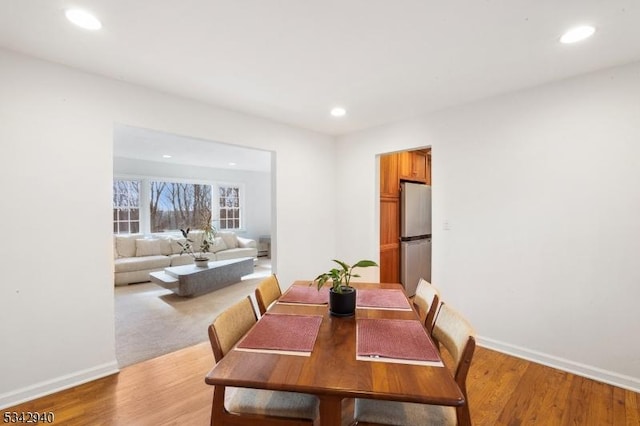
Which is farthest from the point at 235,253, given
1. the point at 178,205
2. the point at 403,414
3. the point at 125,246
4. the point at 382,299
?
the point at 403,414

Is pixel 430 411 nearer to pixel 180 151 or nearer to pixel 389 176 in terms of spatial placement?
pixel 389 176

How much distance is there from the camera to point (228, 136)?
116 inches

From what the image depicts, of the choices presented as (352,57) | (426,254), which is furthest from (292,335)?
(426,254)

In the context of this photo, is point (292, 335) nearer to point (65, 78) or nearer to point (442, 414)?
point (442, 414)

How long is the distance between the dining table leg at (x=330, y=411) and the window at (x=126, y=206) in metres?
6.63

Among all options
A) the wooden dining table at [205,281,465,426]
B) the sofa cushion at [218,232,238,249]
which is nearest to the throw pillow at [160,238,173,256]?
the sofa cushion at [218,232,238,249]

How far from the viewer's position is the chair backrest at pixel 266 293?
6.04 feet

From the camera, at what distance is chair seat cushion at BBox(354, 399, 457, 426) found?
3.86 ft

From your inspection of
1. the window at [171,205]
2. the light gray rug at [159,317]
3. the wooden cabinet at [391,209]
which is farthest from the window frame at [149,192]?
the wooden cabinet at [391,209]

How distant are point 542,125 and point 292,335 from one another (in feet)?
8.49

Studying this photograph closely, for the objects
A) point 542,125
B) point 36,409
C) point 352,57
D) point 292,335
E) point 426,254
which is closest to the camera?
point 292,335

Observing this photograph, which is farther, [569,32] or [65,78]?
[65,78]

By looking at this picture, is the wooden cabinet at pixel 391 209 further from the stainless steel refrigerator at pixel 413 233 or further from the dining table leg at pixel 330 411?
the dining table leg at pixel 330 411

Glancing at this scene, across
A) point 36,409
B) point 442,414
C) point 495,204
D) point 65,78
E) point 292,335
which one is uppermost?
point 65,78
